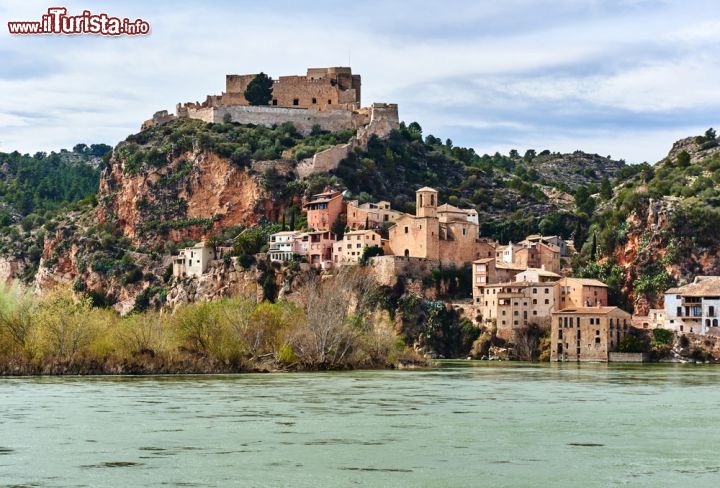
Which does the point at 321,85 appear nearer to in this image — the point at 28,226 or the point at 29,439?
the point at 28,226

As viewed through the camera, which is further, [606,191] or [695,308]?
[606,191]

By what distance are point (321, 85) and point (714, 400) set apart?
8825 cm

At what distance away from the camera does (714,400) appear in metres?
48.8

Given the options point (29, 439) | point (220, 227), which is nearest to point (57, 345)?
point (29, 439)

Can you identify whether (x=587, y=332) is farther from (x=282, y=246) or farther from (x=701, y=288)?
(x=282, y=246)

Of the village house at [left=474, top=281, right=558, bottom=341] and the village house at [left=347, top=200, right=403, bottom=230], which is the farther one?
the village house at [left=347, top=200, right=403, bottom=230]

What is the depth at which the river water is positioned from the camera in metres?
29.5

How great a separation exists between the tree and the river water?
250ft

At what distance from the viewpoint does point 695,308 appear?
297 ft

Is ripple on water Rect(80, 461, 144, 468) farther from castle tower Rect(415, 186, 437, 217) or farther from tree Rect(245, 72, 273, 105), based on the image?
tree Rect(245, 72, 273, 105)

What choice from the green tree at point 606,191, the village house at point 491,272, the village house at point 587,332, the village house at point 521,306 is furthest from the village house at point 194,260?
the green tree at point 606,191

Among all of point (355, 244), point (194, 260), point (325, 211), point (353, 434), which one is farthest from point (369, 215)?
point (353, 434)

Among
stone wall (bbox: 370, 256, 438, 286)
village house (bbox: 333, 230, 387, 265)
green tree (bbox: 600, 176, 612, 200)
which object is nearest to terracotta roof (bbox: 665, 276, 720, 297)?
stone wall (bbox: 370, 256, 438, 286)

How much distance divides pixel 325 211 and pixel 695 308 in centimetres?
3271
